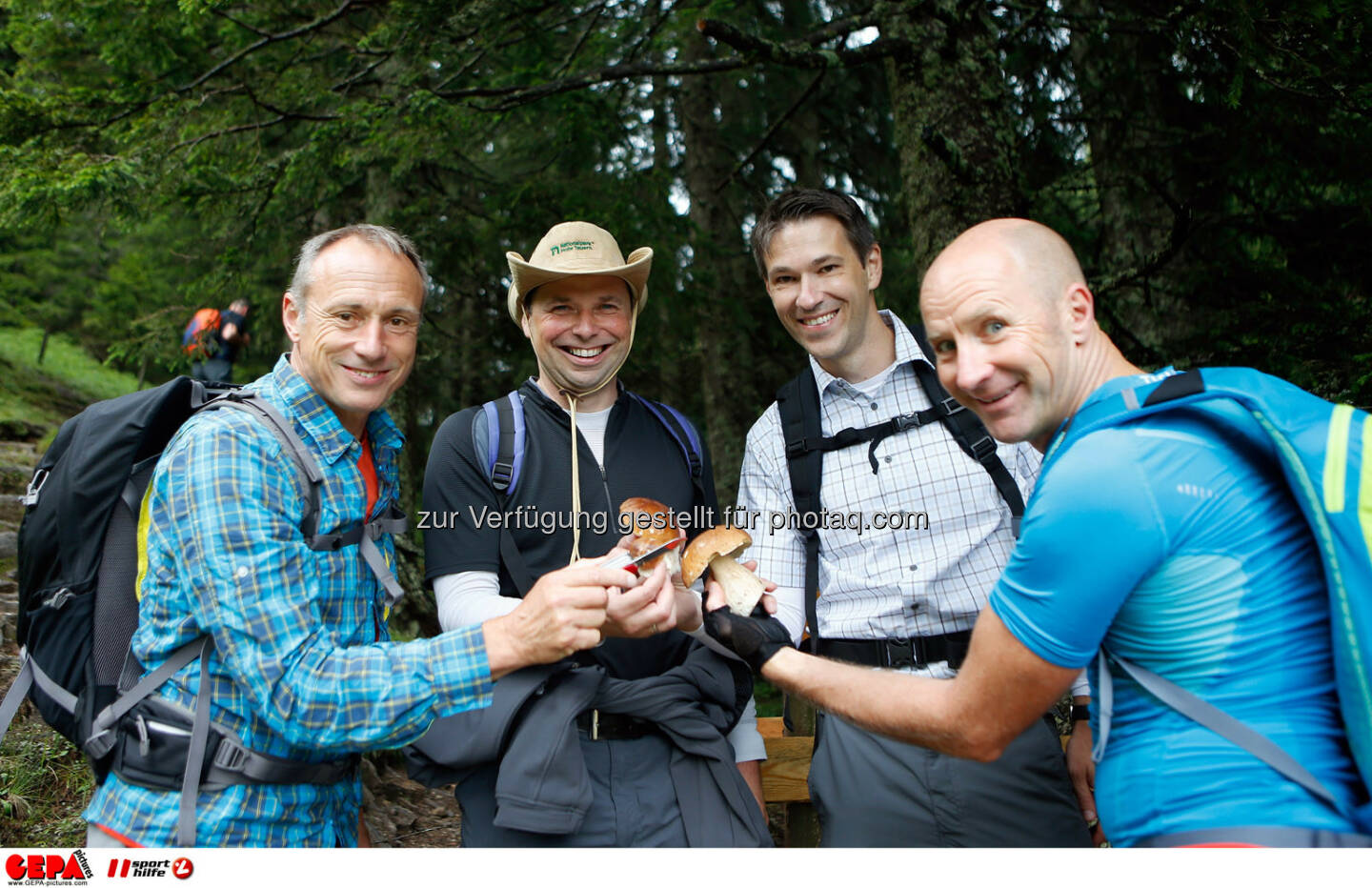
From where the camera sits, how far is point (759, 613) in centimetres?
301

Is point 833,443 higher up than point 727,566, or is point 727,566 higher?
point 833,443

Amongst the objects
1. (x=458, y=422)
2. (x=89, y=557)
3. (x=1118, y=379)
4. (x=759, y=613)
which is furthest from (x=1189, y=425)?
(x=89, y=557)

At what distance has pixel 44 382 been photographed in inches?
611

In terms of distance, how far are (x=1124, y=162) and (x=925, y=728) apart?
662 centimetres

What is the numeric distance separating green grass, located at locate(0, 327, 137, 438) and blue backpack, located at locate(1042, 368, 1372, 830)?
1407cm

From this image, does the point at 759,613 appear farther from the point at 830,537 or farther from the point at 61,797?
the point at 61,797

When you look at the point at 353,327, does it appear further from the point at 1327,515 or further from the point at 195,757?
the point at 1327,515

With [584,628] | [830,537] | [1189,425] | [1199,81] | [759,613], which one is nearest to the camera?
[1189,425]

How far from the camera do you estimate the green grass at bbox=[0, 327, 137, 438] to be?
12.4 meters

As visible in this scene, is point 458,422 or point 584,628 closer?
point 584,628

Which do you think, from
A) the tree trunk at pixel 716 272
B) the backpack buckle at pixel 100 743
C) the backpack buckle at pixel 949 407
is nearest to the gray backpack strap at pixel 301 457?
the backpack buckle at pixel 100 743

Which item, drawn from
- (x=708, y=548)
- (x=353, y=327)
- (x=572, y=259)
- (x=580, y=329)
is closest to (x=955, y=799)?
A: (x=708, y=548)

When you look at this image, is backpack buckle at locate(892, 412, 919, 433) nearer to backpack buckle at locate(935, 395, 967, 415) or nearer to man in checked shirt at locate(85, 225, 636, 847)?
backpack buckle at locate(935, 395, 967, 415)

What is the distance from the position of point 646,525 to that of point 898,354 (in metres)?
1.42
